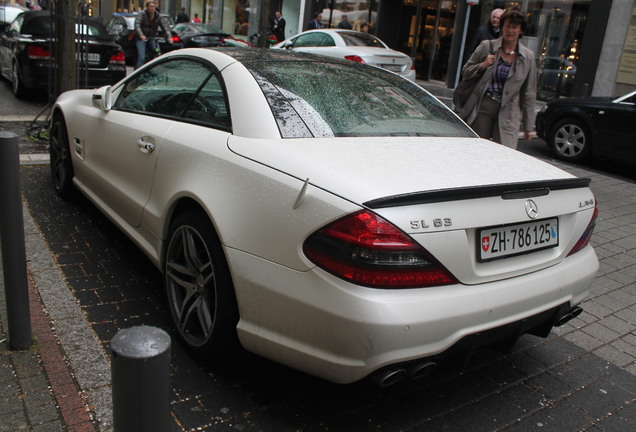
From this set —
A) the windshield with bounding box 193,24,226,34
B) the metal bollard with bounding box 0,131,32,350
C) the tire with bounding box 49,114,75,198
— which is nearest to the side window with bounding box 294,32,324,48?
the windshield with bounding box 193,24,226,34

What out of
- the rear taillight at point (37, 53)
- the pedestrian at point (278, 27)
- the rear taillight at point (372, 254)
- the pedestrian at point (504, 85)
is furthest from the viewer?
the pedestrian at point (278, 27)

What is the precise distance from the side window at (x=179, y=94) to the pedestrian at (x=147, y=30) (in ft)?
30.4

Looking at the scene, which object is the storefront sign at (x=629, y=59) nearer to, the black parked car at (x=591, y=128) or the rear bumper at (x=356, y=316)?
the black parked car at (x=591, y=128)

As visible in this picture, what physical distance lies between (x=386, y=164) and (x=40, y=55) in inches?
369

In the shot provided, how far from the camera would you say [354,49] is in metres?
13.0

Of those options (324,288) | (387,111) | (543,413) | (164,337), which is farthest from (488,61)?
(164,337)

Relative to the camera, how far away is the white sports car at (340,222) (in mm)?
2213

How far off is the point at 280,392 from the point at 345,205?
1084mm

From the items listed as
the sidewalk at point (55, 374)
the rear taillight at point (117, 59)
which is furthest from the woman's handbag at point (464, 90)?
the rear taillight at point (117, 59)

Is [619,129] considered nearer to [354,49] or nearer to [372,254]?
[354,49]

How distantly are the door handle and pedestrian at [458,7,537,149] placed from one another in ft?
10.1

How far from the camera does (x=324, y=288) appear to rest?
2.24 meters

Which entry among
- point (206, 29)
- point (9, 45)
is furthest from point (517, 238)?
point (206, 29)

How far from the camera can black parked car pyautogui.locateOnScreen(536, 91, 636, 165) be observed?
841cm
